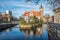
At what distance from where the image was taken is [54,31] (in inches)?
127

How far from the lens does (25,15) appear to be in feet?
11.0

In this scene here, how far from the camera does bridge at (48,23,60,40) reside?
315 cm

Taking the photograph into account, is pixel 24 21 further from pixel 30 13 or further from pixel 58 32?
pixel 58 32

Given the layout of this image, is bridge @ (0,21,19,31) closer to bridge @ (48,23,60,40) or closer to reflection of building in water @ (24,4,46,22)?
reflection of building in water @ (24,4,46,22)

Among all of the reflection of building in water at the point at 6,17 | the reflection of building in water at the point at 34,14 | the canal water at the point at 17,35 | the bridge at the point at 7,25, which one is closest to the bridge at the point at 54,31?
the canal water at the point at 17,35

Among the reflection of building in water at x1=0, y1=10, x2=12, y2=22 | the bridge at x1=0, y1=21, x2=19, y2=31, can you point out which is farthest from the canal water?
the reflection of building in water at x1=0, y1=10, x2=12, y2=22

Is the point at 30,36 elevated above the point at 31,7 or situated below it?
below

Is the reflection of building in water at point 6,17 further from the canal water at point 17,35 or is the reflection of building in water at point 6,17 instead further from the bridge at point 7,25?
the canal water at point 17,35

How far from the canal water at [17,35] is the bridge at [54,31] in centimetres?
10

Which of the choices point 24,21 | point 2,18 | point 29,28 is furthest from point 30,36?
point 2,18

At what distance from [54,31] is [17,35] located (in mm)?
925

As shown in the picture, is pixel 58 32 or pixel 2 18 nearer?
pixel 58 32

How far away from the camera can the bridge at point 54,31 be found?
3.15 metres

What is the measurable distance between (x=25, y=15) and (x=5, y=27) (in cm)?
59
